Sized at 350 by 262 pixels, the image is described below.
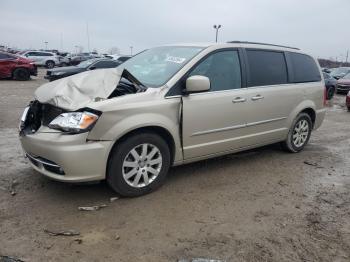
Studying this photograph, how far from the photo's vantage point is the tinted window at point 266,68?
550 centimetres

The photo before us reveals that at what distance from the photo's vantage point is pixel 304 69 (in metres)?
6.53

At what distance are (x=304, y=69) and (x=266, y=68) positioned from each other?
1.13 meters

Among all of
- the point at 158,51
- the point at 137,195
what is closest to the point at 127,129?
the point at 137,195

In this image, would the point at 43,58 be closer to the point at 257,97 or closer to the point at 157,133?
the point at 257,97

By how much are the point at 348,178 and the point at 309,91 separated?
1.65m

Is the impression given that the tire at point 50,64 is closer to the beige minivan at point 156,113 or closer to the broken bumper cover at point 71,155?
the beige minivan at point 156,113

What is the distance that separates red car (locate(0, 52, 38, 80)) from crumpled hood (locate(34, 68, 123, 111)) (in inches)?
647

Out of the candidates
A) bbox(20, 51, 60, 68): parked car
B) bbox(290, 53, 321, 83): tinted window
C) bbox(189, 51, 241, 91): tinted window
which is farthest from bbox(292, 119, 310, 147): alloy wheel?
bbox(20, 51, 60, 68): parked car

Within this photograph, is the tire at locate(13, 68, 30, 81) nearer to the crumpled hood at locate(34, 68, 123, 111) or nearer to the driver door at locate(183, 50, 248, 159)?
the crumpled hood at locate(34, 68, 123, 111)

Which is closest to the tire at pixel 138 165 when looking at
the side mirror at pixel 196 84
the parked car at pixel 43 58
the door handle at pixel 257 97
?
the side mirror at pixel 196 84

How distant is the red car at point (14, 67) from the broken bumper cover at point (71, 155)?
675 inches

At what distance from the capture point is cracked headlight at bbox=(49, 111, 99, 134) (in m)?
3.88

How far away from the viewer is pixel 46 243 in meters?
3.32

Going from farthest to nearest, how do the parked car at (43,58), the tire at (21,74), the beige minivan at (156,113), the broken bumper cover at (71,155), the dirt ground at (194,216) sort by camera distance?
the parked car at (43,58) < the tire at (21,74) < the beige minivan at (156,113) < the broken bumper cover at (71,155) < the dirt ground at (194,216)
